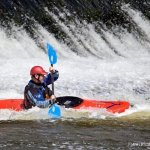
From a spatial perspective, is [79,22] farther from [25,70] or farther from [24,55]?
[25,70]

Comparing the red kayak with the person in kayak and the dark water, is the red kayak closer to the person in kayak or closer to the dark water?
the person in kayak

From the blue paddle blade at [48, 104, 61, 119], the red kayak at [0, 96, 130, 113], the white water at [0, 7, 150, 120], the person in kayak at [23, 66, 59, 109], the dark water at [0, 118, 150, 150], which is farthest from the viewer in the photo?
the white water at [0, 7, 150, 120]

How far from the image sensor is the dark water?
6.78 m

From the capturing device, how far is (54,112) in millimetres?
8539

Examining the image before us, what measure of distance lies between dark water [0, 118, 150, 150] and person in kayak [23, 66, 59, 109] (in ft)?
1.57

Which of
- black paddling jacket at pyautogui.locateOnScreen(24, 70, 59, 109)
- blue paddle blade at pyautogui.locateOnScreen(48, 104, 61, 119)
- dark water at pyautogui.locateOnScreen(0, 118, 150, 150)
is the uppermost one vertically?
black paddling jacket at pyautogui.locateOnScreen(24, 70, 59, 109)

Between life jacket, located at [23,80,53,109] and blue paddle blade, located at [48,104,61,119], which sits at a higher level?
life jacket, located at [23,80,53,109]

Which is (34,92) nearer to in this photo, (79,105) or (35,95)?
(35,95)

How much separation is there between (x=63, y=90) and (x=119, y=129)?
144 inches

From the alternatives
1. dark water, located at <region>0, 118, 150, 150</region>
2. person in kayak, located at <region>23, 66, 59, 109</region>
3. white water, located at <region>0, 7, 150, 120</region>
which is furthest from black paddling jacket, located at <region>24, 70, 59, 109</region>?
dark water, located at <region>0, 118, 150, 150</region>

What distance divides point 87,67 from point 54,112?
4672 mm

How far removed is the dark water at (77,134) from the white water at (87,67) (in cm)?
54

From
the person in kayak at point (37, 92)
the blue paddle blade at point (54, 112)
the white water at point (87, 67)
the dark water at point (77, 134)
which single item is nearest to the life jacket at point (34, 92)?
the person in kayak at point (37, 92)

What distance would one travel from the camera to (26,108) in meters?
8.96
